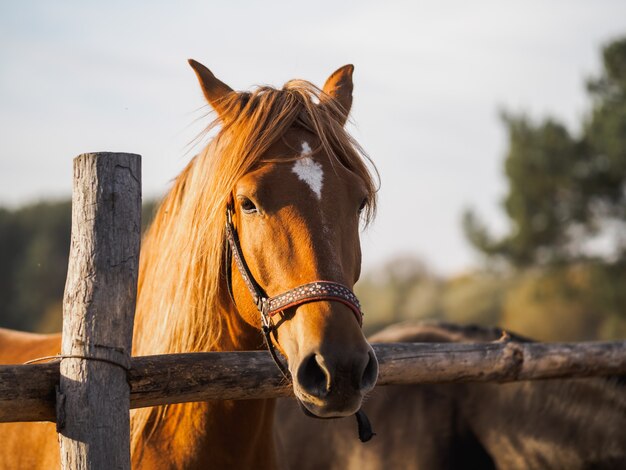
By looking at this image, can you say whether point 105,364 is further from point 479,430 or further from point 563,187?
point 563,187

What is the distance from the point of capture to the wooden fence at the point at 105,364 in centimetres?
219

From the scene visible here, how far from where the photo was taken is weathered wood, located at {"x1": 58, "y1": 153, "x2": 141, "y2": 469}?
219 cm

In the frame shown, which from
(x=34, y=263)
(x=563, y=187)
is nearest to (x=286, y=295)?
(x=563, y=187)

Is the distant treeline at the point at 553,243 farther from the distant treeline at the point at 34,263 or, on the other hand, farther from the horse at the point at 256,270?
the horse at the point at 256,270

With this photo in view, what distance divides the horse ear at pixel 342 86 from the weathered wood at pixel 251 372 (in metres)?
1.14

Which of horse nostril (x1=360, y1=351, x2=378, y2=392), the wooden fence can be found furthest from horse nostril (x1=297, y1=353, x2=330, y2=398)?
the wooden fence

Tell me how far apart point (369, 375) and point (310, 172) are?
775 millimetres

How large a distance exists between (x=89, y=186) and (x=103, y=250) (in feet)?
0.78

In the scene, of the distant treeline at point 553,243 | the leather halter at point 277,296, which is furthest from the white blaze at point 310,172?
the distant treeline at point 553,243

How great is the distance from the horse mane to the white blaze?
9cm

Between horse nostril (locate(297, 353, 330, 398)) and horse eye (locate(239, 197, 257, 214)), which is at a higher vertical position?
horse eye (locate(239, 197, 257, 214))

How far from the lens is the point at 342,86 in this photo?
3.17m

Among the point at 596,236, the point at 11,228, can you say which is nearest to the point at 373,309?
the point at 596,236

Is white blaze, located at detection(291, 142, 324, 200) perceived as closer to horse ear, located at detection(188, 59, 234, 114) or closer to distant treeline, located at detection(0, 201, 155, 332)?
horse ear, located at detection(188, 59, 234, 114)
